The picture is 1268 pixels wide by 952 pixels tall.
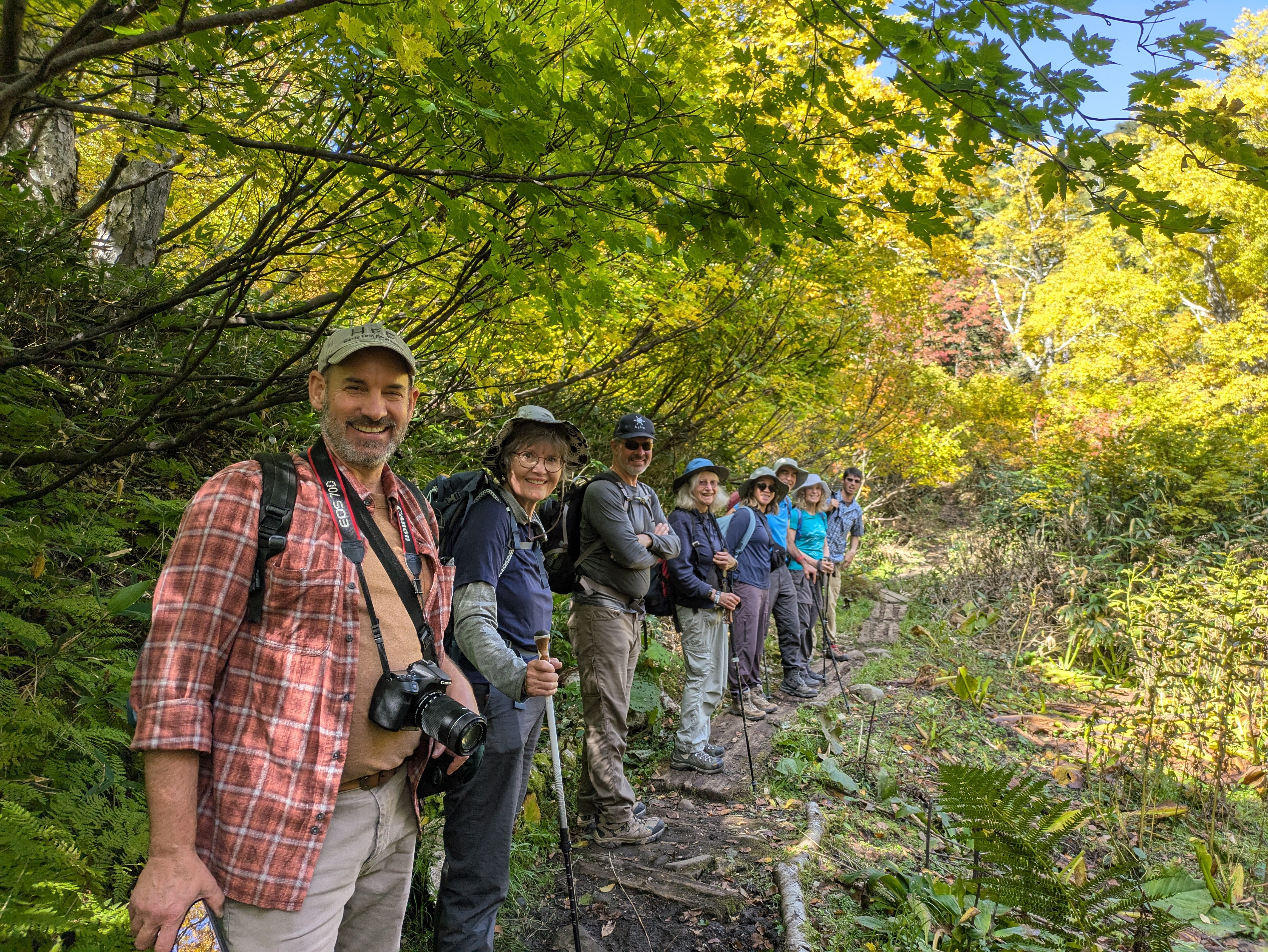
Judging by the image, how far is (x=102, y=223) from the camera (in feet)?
17.9

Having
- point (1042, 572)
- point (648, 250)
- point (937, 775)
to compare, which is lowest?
point (937, 775)

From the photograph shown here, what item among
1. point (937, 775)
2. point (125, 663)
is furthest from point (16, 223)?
point (937, 775)

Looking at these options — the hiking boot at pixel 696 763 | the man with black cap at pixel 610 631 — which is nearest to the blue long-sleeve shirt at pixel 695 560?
the man with black cap at pixel 610 631

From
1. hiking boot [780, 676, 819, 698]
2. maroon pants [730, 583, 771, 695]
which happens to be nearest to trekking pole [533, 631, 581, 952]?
maroon pants [730, 583, 771, 695]

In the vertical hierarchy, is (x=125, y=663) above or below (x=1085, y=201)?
below

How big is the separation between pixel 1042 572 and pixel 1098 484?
1.57 metres

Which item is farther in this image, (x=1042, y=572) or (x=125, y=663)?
(x=1042, y=572)

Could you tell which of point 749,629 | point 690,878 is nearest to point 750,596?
point 749,629

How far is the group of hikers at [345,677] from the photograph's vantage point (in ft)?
4.93

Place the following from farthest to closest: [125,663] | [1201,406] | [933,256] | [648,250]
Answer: [1201,406], [933,256], [648,250], [125,663]

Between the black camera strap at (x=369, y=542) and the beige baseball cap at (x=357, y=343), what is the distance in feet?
0.78

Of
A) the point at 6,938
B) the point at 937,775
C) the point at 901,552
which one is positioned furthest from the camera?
the point at 901,552

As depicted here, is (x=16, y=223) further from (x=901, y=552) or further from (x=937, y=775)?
(x=901, y=552)

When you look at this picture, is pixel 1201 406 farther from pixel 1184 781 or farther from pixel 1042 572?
pixel 1184 781
